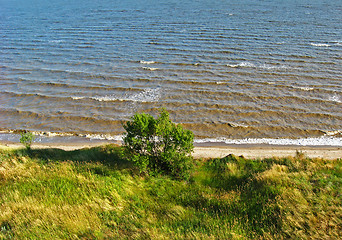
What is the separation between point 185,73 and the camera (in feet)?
102

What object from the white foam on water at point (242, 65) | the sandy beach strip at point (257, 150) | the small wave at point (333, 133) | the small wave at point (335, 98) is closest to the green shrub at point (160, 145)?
the sandy beach strip at point (257, 150)

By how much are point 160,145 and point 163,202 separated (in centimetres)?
316

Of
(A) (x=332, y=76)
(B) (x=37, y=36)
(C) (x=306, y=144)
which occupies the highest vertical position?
(B) (x=37, y=36)

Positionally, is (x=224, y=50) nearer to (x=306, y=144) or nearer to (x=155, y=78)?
(x=155, y=78)

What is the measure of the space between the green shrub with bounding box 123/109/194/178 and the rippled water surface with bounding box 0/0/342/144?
26.6ft

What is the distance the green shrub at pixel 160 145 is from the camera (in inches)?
505

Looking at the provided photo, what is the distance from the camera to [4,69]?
3397 centimetres

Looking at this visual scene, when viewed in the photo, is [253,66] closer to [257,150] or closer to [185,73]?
[185,73]

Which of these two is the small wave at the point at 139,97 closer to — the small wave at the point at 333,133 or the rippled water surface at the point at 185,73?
the rippled water surface at the point at 185,73

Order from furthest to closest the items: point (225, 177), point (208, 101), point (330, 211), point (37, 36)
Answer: point (37, 36) < point (208, 101) < point (225, 177) < point (330, 211)

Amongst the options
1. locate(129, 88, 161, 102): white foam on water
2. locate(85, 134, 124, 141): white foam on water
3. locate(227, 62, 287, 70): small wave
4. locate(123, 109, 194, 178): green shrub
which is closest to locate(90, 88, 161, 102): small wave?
locate(129, 88, 161, 102): white foam on water

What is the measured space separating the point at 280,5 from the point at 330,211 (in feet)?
197

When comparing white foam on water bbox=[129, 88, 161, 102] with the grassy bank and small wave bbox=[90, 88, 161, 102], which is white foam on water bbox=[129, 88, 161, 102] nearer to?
small wave bbox=[90, 88, 161, 102]

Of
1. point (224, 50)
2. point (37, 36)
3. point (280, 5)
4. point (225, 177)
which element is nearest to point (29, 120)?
point (225, 177)
